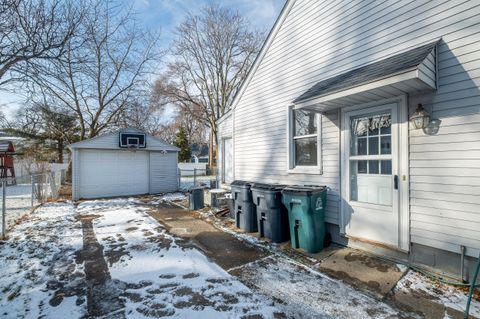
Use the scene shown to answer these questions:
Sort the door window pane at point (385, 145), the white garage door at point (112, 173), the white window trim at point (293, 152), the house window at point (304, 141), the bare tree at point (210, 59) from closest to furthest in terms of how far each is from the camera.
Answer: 1. the door window pane at point (385, 145)
2. the white window trim at point (293, 152)
3. the house window at point (304, 141)
4. the white garage door at point (112, 173)
5. the bare tree at point (210, 59)

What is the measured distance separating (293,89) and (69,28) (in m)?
5.48

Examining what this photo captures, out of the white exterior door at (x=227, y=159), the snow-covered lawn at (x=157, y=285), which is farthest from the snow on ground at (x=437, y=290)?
the white exterior door at (x=227, y=159)

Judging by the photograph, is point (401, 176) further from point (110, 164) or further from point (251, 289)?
point (110, 164)

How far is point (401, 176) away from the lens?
364cm

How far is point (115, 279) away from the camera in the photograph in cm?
332

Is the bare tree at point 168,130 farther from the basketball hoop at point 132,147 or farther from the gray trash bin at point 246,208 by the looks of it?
the gray trash bin at point 246,208

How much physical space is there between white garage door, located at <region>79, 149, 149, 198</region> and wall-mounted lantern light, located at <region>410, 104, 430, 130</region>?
11.2m

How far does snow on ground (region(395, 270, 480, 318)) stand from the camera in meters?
2.68

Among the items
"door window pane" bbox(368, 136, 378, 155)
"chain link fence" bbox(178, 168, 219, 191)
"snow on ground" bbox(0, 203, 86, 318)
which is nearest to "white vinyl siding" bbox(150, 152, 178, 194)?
"chain link fence" bbox(178, 168, 219, 191)

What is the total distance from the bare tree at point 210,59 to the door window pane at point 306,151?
16.3 metres

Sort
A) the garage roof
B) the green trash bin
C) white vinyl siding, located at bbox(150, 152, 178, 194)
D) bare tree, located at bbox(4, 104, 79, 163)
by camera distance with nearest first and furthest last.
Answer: the green trash bin < the garage roof < white vinyl siding, located at bbox(150, 152, 178, 194) < bare tree, located at bbox(4, 104, 79, 163)

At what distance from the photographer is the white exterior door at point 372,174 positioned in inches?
148

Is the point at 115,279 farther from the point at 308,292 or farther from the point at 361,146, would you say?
the point at 361,146

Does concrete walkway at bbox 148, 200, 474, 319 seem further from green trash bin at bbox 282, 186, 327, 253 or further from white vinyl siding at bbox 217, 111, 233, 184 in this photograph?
white vinyl siding at bbox 217, 111, 233, 184
